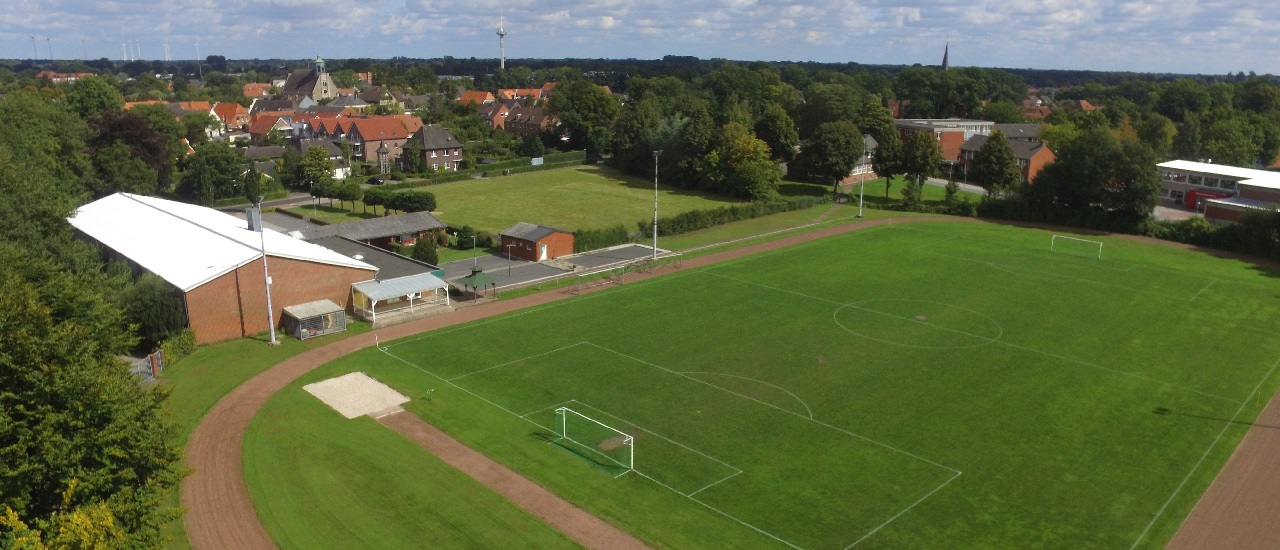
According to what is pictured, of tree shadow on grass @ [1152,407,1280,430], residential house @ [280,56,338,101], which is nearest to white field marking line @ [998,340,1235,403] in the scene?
tree shadow on grass @ [1152,407,1280,430]

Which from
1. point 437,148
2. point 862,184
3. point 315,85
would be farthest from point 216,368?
point 315,85

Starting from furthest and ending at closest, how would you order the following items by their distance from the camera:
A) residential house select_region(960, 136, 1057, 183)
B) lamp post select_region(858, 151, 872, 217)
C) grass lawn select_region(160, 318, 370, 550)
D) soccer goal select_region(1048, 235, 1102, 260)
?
residential house select_region(960, 136, 1057, 183)
lamp post select_region(858, 151, 872, 217)
soccer goal select_region(1048, 235, 1102, 260)
grass lawn select_region(160, 318, 370, 550)

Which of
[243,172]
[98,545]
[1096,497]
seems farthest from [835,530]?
[243,172]

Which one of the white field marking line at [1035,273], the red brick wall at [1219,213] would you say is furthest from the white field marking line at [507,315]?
the red brick wall at [1219,213]

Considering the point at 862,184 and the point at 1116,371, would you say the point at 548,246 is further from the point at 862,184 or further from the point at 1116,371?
the point at 1116,371

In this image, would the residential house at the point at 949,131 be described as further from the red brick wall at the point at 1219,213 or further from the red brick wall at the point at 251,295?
the red brick wall at the point at 251,295

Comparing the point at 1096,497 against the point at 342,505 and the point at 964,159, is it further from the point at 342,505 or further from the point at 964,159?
the point at 964,159

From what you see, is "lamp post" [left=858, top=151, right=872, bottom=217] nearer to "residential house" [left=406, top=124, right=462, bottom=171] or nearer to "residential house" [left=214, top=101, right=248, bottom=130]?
"residential house" [left=406, top=124, right=462, bottom=171]
